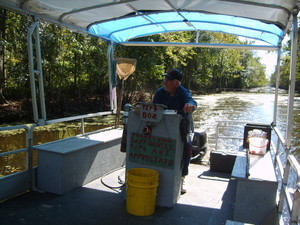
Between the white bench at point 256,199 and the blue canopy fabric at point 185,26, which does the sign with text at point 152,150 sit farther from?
the blue canopy fabric at point 185,26

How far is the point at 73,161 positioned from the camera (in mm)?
3887

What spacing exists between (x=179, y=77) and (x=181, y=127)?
68 cm

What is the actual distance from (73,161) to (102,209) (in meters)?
0.82

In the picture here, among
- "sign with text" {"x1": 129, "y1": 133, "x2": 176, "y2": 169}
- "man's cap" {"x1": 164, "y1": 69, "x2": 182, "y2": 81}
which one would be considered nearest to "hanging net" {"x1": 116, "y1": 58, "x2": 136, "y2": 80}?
"man's cap" {"x1": 164, "y1": 69, "x2": 182, "y2": 81}

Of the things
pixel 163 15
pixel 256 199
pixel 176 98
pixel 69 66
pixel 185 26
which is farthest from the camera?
pixel 69 66

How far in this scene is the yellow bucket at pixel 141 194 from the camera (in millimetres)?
3168

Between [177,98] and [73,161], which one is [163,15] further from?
[73,161]

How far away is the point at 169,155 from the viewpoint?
341cm

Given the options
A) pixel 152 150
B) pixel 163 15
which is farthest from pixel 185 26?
pixel 152 150

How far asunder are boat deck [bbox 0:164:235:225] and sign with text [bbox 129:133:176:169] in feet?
1.93

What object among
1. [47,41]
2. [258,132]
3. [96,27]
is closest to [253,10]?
[258,132]

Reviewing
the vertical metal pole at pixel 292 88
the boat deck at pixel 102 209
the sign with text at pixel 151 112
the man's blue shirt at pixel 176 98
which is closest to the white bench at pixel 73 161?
the boat deck at pixel 102 209

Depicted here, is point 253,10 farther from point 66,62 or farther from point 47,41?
point 66,62

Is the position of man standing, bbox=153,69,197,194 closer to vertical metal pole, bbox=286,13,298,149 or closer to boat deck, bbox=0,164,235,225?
boat deck, bbox=0,164,235,225
